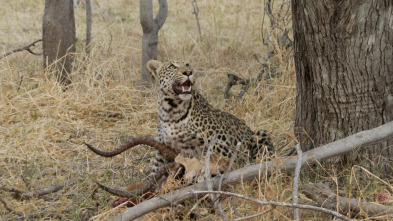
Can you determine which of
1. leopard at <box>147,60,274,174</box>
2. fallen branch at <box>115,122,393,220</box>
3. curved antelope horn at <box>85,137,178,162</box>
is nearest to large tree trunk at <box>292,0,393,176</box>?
fallen branch at <box>115,122,393,220</box>

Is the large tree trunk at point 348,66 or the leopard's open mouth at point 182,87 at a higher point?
the large tree trunk at point 348,66

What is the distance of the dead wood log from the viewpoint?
3.28 metres

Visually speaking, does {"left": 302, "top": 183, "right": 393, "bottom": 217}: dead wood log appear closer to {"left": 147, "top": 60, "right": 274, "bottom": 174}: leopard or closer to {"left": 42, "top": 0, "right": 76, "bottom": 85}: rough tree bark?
{"left": 147, "top": 60, "right": 274, "bottom": 174}: leopard

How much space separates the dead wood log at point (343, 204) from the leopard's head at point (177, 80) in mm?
1612

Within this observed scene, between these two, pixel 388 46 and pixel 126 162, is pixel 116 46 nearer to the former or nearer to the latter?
pixel 126 162

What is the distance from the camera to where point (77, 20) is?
1088cm

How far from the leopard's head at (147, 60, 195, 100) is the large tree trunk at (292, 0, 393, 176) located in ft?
3.34

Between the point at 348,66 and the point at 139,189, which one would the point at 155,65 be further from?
the point at 348,66

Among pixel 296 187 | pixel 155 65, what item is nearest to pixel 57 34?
pixel 155 65

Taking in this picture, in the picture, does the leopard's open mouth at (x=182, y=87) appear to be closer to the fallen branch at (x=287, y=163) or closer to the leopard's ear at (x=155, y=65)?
the leopard's ear at (x=155, y=65)

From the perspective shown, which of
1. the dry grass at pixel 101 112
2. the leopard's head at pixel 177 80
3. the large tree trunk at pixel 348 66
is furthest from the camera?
the leopard's head at pixel 177 80

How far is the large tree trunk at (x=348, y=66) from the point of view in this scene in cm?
390

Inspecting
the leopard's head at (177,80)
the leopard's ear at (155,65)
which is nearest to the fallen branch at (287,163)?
the leopard's head at (177,80)

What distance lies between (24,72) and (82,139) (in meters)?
2.30
